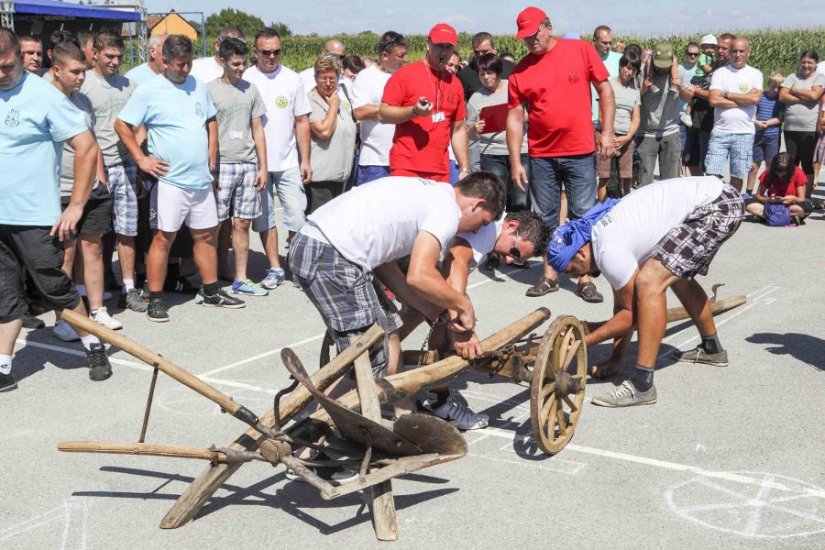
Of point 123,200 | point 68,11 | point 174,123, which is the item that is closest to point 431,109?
point 174,123

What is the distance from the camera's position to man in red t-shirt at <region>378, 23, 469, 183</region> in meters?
7.88

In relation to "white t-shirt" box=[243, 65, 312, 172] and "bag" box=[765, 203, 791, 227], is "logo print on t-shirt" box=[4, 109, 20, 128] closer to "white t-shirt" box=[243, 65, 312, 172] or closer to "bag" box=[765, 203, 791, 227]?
"white t-shirt" box=[243, 65, 312, 172]

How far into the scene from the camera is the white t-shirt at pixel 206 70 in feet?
28.5

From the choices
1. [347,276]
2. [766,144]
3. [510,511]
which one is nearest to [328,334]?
[347,276]

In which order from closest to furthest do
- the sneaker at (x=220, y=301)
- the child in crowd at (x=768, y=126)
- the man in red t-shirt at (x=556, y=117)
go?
the sneaker at (x=220, y=301), the man in red t-shirt at (x=556, y=117), the child in crowd at (x=768, y=126)

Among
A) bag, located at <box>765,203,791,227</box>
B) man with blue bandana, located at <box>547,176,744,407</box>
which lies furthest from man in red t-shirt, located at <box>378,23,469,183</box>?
bag, located at <box>765,203,791,227</box>

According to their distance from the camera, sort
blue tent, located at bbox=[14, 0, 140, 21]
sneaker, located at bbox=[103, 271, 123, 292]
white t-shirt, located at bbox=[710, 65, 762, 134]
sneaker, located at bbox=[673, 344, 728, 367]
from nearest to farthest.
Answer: sneaker, located at bbox=[673, 344, 728, 367], sneaker, located at bbox=[103, 271, 123, 292], white t-shirt, located at bbox=[710, 65, 762, 134], blue tent, located at bbox=[14, 0, 140, 21]

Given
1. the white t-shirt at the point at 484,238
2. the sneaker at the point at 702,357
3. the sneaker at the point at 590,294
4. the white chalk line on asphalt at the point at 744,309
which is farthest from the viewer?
the sneaker at the point at 590,294

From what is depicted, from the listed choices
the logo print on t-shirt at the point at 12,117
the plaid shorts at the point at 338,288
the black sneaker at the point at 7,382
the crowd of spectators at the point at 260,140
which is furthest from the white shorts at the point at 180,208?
the plaid shorts at the point at 338,288

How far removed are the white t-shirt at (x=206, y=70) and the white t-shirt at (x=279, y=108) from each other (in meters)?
0.28

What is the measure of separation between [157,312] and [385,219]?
351cm

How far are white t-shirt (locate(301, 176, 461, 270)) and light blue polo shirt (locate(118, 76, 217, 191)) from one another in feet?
10.2

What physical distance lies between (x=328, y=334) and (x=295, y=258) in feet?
1.84

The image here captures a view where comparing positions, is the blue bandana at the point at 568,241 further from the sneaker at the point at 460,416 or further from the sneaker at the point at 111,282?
the sneaker at the point at 111,282
